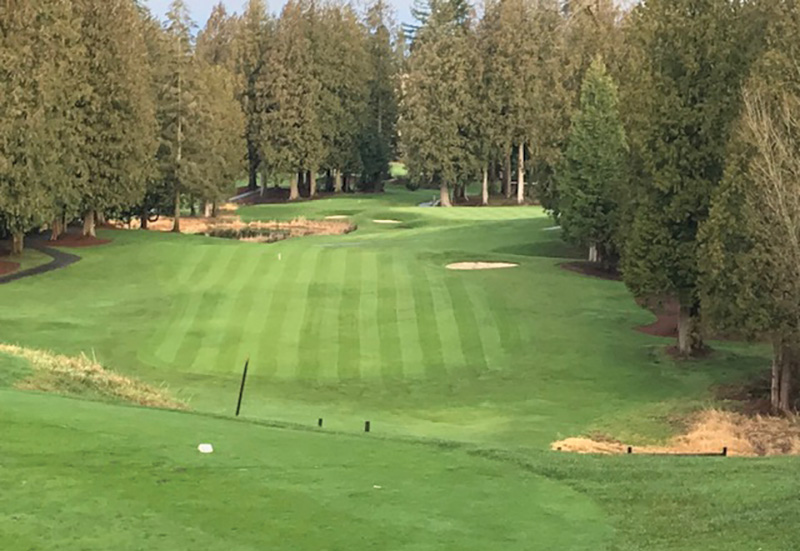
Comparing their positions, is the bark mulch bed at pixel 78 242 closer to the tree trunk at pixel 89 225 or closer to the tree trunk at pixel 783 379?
the tree trunk at pixel 89 225

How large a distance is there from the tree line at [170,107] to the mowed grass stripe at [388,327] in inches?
576

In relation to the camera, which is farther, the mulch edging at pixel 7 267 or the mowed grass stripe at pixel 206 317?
the mulch edging at pixel 7 267

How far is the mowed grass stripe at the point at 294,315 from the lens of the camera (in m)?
24.3

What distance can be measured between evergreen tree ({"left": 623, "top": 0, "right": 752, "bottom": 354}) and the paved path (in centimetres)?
2425

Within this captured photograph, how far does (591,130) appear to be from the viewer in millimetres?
36938

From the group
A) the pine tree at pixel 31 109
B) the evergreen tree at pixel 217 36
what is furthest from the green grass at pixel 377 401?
the evergreen tree at pixel 217 36

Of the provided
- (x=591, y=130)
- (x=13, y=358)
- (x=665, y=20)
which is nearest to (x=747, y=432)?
(x=665, y=20)

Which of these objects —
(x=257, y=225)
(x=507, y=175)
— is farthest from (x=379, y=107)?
(x=257, y=225)

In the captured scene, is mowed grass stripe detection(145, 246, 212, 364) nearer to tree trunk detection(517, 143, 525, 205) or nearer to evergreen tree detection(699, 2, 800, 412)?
evergreen tree detection(699, 2, 800, 412)

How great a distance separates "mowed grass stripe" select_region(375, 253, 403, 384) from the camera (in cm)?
2378

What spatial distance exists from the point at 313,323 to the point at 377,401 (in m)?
7.40

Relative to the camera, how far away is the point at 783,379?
1981cm

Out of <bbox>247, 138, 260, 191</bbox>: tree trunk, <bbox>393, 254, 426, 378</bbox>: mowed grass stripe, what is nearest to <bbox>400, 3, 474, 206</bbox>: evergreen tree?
<bbox>247, 138, 260, 191</bbox>: tree trunk

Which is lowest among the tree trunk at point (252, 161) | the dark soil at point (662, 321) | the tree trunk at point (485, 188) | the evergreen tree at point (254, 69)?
the dark soil at point (662, 321)
